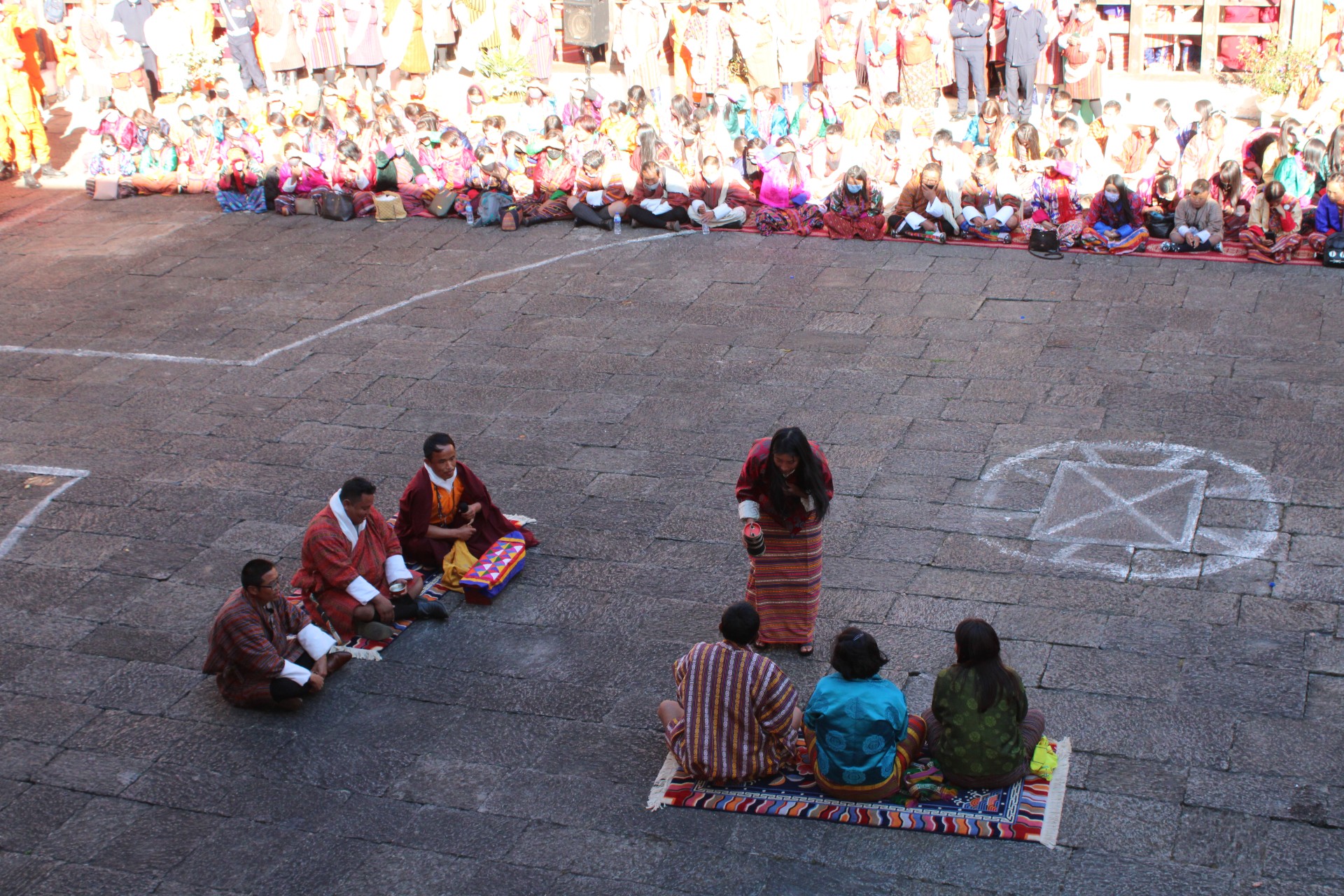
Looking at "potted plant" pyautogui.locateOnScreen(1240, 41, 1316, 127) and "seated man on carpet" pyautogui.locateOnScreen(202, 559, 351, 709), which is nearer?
"seated man on carpet" pyautogui.locateOnScreen(202, 559, 351, 709)

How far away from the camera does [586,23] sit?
18609mm

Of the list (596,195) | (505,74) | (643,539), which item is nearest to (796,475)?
(643,539)

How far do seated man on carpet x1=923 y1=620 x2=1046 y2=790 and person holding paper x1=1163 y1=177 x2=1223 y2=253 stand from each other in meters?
7.16

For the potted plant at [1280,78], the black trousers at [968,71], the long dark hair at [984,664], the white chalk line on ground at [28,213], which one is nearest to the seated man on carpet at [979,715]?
the long dark hair at [984,664]

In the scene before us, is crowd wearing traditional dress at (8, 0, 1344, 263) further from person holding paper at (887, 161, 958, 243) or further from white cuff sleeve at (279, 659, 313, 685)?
white cuff sleeve at (279, 659, 313, 685)

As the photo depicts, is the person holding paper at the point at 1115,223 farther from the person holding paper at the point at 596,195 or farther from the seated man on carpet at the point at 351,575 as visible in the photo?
the seated man on carpet at the point at 351,575

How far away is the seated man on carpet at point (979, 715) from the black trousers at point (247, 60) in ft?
52.6

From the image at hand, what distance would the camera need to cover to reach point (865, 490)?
794cm

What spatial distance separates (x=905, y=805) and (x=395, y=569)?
2934 millimetres

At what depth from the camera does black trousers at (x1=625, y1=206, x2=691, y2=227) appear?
12852mm

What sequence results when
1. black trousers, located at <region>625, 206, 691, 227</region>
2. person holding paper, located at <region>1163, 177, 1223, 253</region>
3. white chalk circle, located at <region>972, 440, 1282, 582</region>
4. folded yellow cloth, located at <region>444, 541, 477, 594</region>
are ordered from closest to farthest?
white chalk circle, located at <region>972, 440, 1282, 582</region> → folded yellow cloth, located at <region>444, 541, 477, 594</region> → person holding paper, located at <region>1163, 177, 1223, 253</region> → black trousers, located at <region>625, 206, 691, 227</region>

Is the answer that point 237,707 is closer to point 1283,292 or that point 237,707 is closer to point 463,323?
point 463,323

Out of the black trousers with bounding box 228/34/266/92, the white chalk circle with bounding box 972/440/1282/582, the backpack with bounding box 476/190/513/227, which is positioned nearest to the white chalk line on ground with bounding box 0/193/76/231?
the black trousers with bounding box 228/34/266/92

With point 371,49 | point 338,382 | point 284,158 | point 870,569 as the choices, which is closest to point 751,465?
point 870,569
